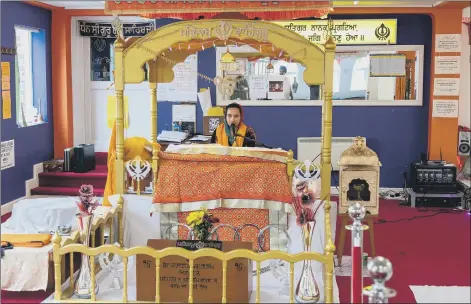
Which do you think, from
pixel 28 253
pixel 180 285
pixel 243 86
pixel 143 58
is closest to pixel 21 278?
pixel 28 253

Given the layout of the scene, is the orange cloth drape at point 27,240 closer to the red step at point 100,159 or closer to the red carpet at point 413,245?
the red carpet at point 413,245

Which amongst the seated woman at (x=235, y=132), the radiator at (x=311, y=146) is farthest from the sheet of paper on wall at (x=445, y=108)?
the seated woman at (x=235, y=132)

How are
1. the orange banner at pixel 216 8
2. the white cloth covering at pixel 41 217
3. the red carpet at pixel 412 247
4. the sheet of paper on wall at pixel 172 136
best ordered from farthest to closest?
the sheet of paper on wall at pixel 172 136 → the orange banner at pixel 216 8 → the white cloth covering at pixel 41 217 → the red carpet at pixel 412 247

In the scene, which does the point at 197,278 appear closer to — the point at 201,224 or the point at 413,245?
the point at 201,224

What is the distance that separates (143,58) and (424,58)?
5174 mm

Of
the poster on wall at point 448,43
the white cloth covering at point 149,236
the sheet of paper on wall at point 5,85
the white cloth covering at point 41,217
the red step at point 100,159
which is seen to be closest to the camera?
the white cloth covering at point 149,236

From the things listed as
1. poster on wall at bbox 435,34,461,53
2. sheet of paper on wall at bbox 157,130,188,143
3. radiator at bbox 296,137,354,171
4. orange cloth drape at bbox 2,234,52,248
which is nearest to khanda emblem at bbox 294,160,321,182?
orange cloth drape at bbox 2,234,52,248

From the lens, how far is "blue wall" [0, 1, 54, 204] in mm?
8180

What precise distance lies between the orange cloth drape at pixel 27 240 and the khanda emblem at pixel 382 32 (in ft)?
18.7

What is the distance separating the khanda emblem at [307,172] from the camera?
16.6 ft

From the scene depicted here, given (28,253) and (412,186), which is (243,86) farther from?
(28,253)

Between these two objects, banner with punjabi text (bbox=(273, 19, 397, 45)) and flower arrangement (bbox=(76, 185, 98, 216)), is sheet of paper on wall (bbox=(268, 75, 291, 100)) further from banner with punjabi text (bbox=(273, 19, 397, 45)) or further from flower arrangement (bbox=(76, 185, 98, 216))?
flower arrangement (bbox=(76, 185, 98, 216))

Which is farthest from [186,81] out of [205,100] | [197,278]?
[197,278]

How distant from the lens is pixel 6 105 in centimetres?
816
